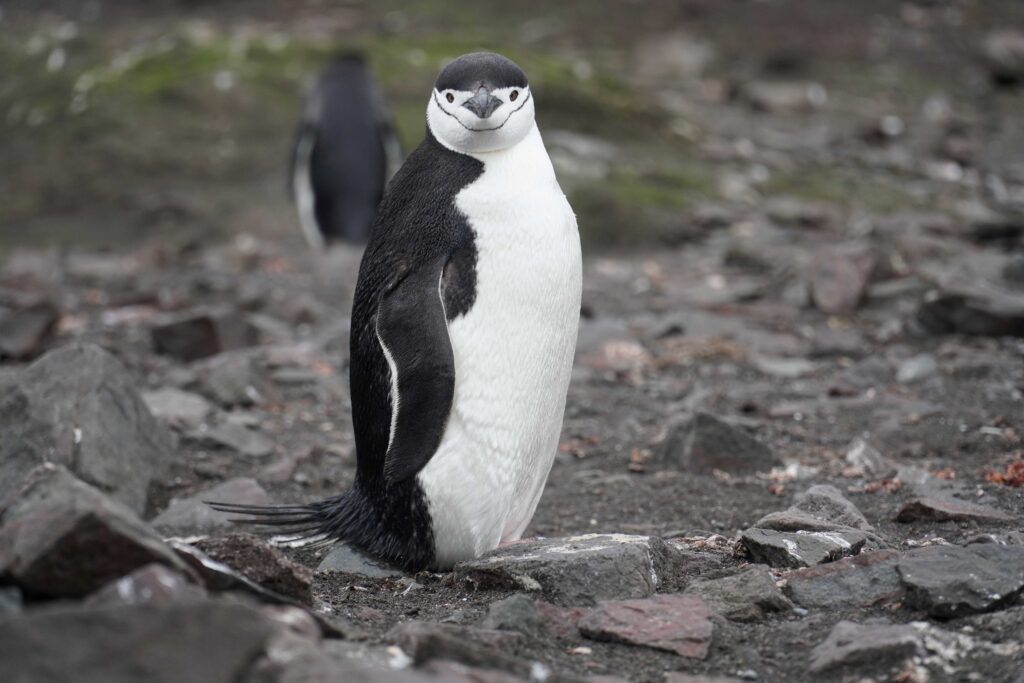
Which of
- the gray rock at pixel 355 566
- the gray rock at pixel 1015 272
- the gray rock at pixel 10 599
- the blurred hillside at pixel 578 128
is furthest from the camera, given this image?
the blurred hillside at pixel 578 128

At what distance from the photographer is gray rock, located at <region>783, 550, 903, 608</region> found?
11.5ft

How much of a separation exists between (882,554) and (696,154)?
9.60 meters

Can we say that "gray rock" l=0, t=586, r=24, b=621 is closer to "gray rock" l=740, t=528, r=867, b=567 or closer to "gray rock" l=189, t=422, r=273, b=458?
"gray rock" l=740, t=528, r=867, b=567

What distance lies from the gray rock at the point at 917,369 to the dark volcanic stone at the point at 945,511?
2.34 m

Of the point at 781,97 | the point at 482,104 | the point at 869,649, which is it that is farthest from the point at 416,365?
the point at 781,97

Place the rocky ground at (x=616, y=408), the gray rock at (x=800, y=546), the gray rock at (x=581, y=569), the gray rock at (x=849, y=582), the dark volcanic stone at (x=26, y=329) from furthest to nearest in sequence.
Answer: the dark volcanic stone at (x=26, y=329) < the gray rock at (x=800, y=546) < the gray rock at (x=581, y=569) < the gray rock at (x=849, y=582) < the rocky ground at (x=616, y=408)

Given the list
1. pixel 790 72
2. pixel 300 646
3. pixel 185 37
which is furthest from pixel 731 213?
pixel 300 646

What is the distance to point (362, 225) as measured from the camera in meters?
11.8

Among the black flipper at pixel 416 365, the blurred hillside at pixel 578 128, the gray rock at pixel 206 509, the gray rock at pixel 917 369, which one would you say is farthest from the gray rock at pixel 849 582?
the blurred hillside at pixel 578 128

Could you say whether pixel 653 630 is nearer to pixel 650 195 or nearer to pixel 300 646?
pixel 300 646

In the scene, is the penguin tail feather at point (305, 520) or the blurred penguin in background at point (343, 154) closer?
the penguin tail feather at point (305, 520)

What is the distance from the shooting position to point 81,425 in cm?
512

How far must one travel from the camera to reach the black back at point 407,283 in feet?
13.7

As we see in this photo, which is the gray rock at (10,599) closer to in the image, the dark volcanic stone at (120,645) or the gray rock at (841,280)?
the dark volcanic stone at (120,645)
